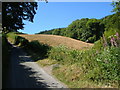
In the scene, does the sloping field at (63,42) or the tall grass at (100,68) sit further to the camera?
the sloping field at (63,42)

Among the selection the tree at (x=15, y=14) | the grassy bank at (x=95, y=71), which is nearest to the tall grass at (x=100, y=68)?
the grassy bank at (x=95, y=71)

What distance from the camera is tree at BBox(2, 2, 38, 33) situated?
1761 cm

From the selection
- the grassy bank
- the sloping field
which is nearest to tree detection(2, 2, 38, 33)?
the sloping field

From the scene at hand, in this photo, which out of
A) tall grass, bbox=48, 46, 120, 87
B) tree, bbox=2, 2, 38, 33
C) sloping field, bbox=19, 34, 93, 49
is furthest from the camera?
sloping field, bbox=19, 34, 93, 49

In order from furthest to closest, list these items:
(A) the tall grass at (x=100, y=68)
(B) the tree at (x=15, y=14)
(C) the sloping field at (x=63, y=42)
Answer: (C) the sloping field at (x=63, y=42) < (B) the tree at (x=15, y=14) < (A) the tall grass at (x=100, y=68)

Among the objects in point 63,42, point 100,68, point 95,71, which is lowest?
point 95,71

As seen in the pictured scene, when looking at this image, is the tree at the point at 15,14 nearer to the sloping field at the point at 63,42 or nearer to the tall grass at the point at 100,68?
the sloping field at the point at 63,42

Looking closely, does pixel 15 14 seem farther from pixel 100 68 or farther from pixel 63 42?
pixel 100 68

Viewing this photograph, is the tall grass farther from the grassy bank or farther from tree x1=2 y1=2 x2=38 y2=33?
tree x1=2 y1=2 x2=38 y2=33

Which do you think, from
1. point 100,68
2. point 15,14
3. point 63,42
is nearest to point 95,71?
point 100,68

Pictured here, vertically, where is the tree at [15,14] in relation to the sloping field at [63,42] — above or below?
above

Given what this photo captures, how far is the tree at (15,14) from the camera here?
1761 cm

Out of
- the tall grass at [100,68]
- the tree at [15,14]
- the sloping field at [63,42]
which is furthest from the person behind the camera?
the sloping field at [63,42]

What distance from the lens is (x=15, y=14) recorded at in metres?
20.0
